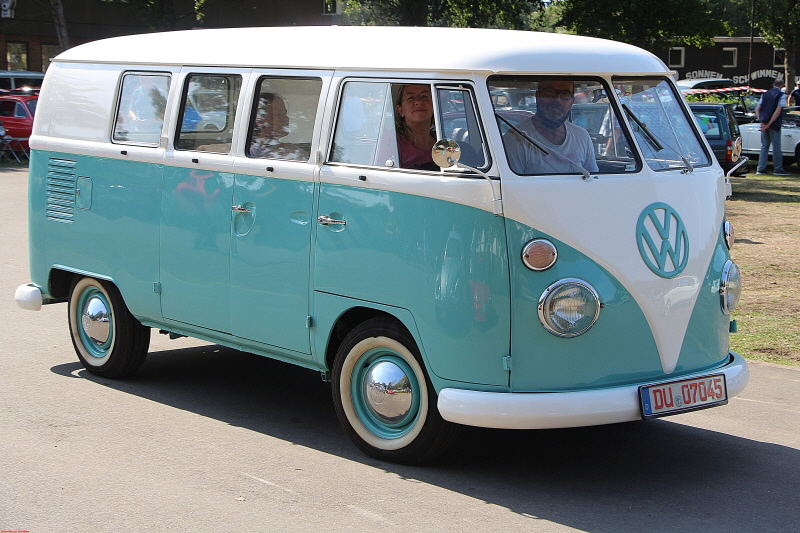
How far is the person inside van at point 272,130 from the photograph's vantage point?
5.84 metres

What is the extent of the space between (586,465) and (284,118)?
2.63m

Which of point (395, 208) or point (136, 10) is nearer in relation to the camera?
point (395, 208)

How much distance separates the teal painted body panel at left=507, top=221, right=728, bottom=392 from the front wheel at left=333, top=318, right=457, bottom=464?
0.57m

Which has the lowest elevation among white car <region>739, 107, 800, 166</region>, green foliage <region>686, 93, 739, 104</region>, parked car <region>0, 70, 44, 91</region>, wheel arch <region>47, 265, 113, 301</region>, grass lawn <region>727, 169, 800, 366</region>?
grass lawn <region>727, 169, 800, 366</region>

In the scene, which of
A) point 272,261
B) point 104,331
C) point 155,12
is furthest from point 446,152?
point 155,12

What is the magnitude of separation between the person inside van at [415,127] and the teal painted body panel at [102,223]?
1.98 metres

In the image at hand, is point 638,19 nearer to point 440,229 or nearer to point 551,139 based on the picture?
point 551,139

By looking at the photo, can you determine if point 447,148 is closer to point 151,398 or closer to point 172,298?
point 172,298

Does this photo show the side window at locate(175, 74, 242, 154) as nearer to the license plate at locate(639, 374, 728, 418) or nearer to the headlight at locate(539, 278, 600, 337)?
the headlight at locate(539, 278, 600, 337)

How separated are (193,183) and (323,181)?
3.82 ft

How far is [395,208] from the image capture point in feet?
16.9

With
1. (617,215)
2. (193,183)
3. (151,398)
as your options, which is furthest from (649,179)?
(151,398)

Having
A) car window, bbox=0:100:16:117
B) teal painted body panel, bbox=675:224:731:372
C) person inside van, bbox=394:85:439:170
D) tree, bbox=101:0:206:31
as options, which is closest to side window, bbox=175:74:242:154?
person inside van, bbox=394:85:439:170

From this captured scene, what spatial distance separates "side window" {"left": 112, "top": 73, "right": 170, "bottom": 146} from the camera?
6652 mm
